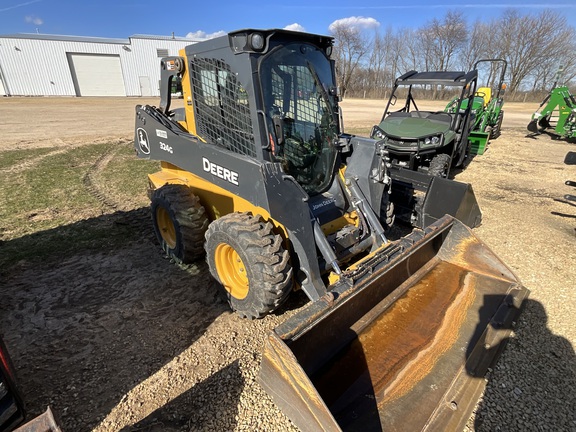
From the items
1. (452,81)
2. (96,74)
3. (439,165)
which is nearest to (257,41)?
(439,165)

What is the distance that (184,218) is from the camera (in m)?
3.59

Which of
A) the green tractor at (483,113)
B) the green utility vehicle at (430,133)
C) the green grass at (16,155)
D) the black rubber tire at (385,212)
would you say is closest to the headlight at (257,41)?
the black rubber tire at (385,212)

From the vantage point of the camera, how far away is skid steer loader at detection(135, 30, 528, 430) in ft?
7.12

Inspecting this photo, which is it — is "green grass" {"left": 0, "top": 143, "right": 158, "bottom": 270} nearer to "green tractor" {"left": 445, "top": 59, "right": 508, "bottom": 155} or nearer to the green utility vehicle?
the green utility vehicle

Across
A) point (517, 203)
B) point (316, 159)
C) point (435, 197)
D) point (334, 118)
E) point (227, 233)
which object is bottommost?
point (517, 203)

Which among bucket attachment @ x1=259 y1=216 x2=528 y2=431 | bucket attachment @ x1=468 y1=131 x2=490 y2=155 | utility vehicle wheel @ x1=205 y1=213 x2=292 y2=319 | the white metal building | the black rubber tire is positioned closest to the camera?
bucket attachment @ x1=259 y1=216 x2=528 y2=431

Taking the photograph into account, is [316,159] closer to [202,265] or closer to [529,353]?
[202,265]

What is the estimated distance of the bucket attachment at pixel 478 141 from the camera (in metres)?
10.2

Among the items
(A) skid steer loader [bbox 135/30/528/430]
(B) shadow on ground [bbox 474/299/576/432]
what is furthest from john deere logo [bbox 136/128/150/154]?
(B) shadow on ground [bbox 474/299/576/432]

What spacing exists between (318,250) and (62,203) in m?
5.37

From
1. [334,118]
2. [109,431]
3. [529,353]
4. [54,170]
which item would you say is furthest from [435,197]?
[54,170]

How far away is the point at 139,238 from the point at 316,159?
2894mm

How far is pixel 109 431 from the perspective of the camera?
2.21m

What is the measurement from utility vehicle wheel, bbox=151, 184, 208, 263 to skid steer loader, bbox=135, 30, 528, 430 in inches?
0.7
